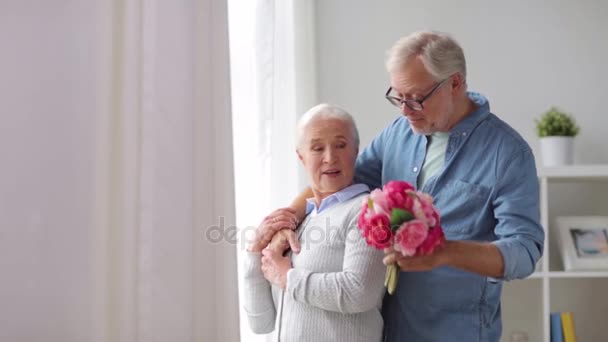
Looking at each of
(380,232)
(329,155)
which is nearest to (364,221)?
(380,232)

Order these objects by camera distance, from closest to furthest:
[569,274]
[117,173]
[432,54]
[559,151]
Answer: [117,173] < [432,54] < [569,274] < [559,151]

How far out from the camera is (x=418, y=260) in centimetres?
161

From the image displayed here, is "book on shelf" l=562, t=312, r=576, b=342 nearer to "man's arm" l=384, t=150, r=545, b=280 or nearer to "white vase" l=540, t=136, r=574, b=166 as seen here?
"white vase" l=540, t=136, r=574, b=166

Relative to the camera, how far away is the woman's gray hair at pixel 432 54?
1.83 meters

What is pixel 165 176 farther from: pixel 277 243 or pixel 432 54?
pixel 432 54

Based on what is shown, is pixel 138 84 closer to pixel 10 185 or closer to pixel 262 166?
pixel 10 185

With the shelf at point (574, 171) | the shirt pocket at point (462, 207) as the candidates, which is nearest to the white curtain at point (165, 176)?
the shirt pocket at point (462, 207)

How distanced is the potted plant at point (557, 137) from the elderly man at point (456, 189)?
175cm

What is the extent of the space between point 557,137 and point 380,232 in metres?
2.26

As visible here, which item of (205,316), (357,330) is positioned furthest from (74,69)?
(357,330)

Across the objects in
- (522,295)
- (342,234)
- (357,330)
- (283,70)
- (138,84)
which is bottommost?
(522,295)

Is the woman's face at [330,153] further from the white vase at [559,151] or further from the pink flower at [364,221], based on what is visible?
the white vase at [559,151]

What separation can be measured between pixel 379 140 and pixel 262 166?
0.52 m

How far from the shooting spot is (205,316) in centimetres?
143
